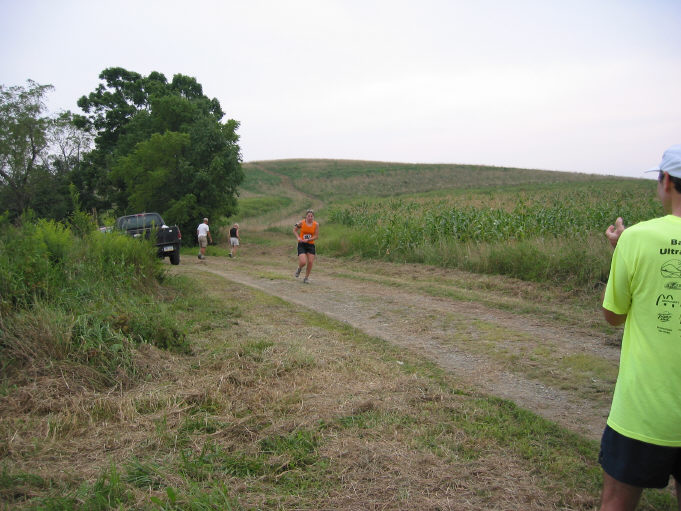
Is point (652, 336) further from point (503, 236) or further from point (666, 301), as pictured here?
point (503, 236)

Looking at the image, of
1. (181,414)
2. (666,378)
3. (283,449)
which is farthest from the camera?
(181,414)

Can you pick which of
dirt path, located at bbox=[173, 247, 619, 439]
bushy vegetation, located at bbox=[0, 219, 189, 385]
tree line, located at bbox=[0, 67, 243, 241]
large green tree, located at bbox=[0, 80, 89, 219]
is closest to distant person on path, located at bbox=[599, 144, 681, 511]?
dirt path, located at bbox=[173, 247, 619, 439]

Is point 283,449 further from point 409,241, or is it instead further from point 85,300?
point 409,241

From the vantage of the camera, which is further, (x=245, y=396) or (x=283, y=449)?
(x=245, y=396)

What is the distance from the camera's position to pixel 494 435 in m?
3.95

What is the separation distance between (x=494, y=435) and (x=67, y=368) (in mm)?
4012

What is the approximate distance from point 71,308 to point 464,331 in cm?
529

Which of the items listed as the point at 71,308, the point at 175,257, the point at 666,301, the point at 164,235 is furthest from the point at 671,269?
the point at 175,257

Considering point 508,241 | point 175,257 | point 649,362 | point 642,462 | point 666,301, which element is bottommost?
point 175,257

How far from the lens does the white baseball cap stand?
7.38 ft

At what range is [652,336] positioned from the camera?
226cm

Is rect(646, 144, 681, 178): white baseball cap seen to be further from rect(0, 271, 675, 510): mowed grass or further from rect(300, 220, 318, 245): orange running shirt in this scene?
rect(300, 220, 318, 245): orange running shirt

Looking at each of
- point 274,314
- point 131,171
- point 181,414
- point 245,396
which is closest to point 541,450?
point 245,396

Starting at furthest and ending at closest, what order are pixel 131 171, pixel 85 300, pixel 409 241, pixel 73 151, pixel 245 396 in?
pixel 73 151 < pixel 131 171 < pixel 409 241 < pixel 85 300 < pixel 245 396
